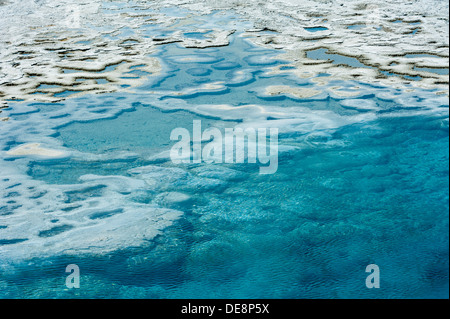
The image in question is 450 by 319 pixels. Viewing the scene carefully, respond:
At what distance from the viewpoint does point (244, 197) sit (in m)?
3.02

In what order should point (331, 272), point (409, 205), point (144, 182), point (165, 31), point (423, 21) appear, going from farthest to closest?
1. point (165, 31)
2. point (423, 21)
3. point (144, 182)
4. point (409, 205)
5. point (331, 272)

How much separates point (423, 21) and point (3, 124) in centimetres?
482

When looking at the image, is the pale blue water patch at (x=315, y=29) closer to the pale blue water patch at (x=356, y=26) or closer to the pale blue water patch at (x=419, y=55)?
the pale blue water patch at (x=356, y=26)

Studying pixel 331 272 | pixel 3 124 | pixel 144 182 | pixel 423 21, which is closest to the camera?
pixel 331 272

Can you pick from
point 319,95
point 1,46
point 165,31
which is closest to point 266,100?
point 319,95

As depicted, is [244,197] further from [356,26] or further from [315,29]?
[356,26]

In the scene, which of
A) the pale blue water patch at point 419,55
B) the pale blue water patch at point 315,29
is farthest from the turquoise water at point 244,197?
the pale blue water patch at point 315,29

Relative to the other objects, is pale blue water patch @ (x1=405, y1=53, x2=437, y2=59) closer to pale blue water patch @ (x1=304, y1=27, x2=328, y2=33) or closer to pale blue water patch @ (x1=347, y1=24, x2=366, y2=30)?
pale blue water patch @ (x1=347, y1=24, x2=366, y2=30)

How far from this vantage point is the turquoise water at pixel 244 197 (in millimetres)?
2305

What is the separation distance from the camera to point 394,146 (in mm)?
3328

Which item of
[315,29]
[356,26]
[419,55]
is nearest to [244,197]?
[419,55]

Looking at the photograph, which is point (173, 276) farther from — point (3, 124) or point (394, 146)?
point (3, 124)

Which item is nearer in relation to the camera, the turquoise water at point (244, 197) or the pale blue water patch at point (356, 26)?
the turquoise water at point (244, 197)

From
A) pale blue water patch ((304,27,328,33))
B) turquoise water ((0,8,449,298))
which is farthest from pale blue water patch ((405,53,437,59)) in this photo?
pale blue water patch ((304,27,328,33))
